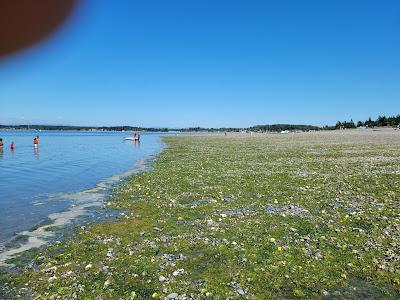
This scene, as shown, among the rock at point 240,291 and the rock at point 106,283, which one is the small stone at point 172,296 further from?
the rock at point 106,283

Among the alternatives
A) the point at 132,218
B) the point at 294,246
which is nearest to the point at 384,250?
the point at 294,246

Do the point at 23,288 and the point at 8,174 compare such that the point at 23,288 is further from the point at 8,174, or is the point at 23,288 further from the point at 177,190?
the point at 8,174

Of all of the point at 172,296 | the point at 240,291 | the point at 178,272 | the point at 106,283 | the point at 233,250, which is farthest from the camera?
the point at 233,250

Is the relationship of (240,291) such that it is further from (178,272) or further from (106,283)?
(106,283)

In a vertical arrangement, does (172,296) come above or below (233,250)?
below

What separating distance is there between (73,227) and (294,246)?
944 cm

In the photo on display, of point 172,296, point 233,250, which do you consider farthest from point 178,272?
point 233,250

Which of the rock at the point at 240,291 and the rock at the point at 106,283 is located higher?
the rock at the point at 240,291

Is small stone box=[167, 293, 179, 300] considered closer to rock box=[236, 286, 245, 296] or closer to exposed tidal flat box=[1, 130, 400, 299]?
exposed tidal flat box=[1, 130, 400, 299]

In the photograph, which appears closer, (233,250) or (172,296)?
(172,296)

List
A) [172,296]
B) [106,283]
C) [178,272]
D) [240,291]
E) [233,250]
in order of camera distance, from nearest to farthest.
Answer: [172,296], [240,291], [106,283], [178,272], [233,250]

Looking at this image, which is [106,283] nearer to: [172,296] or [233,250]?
[172,296]

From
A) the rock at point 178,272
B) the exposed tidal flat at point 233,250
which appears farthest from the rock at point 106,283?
the rock at point 178,272

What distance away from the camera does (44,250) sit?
40.7 ft
